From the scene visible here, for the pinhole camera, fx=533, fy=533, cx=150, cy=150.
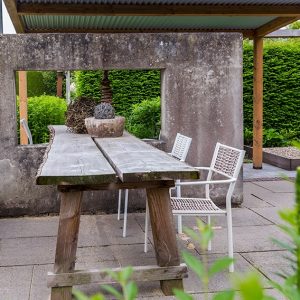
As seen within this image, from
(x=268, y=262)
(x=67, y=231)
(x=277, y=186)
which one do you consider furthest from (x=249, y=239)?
(x=277, y=186)

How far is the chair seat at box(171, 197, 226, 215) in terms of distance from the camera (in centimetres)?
362

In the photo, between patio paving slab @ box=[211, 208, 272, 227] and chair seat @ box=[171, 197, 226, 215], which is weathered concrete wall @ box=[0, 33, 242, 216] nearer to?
patio paving slab @ box=[211, 208, 272, 227]

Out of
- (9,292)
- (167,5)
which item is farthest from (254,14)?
(9,292)

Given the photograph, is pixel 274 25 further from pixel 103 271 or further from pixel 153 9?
pixel 103 271

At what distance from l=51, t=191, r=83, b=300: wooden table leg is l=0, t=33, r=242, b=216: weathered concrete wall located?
2506mm

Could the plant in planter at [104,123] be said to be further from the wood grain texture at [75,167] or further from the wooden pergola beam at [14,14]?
the wooden pergola beam at [14,14]

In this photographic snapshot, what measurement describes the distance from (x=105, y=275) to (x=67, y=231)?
0.34 meters

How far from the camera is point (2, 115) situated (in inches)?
210

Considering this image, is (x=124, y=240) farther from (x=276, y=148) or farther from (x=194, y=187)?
(x=276, y=148)

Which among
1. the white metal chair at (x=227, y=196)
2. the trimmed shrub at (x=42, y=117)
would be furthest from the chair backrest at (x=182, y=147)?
the trimmed shrub at (x=42, y=117)

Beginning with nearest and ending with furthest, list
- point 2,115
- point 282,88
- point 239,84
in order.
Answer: point 2,115 → point 239,84 → point 282,88

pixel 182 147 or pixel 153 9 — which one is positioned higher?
pixel 153 9

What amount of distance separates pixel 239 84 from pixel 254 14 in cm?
137

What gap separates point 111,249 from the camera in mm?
4230
